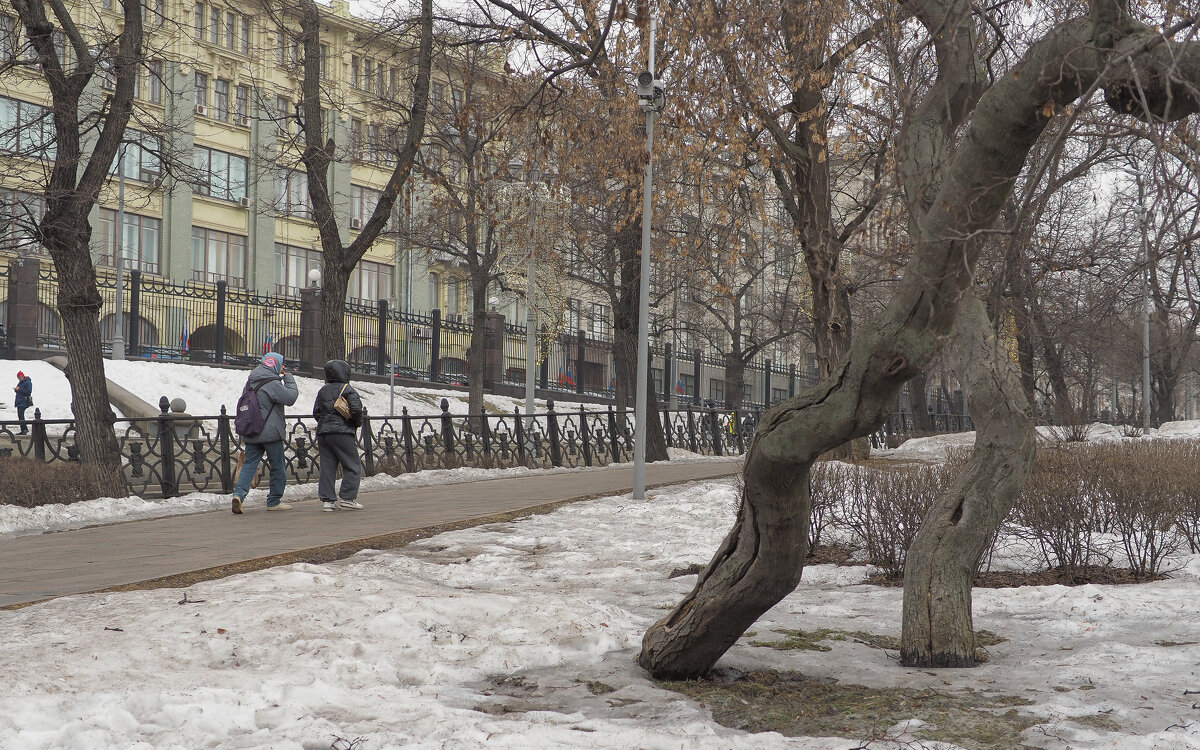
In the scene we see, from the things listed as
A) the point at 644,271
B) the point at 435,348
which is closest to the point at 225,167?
the point at 435,348

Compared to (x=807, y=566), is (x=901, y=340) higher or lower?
higher

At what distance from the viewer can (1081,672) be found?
530cm

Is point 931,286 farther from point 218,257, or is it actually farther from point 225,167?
point 225,167

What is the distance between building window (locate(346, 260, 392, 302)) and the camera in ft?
154

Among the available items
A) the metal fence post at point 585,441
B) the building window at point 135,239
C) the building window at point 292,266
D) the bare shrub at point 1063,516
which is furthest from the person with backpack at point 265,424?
the building window at point 292,266

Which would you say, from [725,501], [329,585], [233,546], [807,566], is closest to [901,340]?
[329,585]

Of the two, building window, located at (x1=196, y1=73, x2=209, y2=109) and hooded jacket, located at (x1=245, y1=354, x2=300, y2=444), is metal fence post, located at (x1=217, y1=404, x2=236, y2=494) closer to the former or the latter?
hooded jacket, located at (x1=245, y1=354, x2=300, y2=444)

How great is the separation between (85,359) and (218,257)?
30.9m

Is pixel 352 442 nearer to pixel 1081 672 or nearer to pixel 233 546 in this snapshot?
pixel 233 546

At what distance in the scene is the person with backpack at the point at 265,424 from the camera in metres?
11.9

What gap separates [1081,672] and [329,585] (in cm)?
419

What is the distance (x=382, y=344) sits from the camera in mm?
34344

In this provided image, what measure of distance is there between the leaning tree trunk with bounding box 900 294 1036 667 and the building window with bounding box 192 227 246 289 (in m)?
39.8

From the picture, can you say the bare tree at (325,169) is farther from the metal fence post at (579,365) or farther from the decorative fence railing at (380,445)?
the metal fence post at (579,365)
